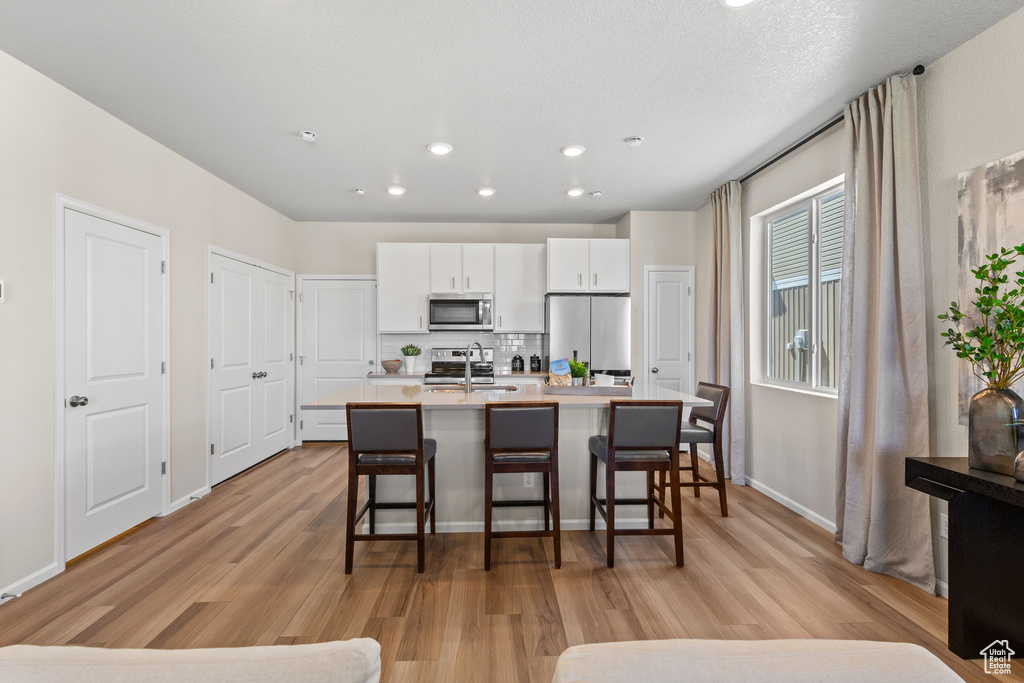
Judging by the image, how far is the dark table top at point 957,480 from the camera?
171 centimetres

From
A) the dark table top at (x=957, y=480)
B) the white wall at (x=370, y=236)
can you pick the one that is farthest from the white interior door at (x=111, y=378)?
the dark table top at (x=957, y=480)

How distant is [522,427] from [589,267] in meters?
3.12

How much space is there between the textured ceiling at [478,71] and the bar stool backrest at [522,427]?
5.78ft

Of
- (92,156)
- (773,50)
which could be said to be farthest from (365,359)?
(773,50)

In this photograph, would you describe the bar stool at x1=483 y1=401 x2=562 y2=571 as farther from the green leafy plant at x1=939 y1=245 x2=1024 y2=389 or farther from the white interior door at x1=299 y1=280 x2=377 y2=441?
the white interior door at x1=299 y1=280 x2=377 y2=441

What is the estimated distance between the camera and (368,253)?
5.85m

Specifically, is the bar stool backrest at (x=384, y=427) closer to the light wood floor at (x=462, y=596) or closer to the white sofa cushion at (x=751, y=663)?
the light wood floor at (x=462, y=596)

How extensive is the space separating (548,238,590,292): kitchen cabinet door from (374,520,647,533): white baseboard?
275cm

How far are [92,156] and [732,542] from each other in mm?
4469

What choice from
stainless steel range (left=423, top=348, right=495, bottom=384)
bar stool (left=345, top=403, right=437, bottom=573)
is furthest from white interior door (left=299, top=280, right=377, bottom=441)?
bar stool (left=345, top=403, right=437, bottom=573)

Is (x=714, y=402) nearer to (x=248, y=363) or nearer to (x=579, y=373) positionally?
(x=579, y=373)

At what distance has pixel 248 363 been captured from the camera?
4.71 m

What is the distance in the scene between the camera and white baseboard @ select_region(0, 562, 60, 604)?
2.38 metres

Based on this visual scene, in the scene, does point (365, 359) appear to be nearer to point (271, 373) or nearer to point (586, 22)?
point (271, 373)
